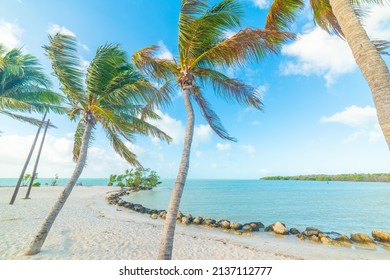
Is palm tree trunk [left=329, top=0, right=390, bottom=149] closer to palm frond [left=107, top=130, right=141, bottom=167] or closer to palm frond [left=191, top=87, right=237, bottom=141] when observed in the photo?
palm frond [left=191, top=87, right=237, bottom=141]

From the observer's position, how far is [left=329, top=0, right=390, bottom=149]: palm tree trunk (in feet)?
8.07

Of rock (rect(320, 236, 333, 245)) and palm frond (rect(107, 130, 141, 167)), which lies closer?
palm frond (rect(107, 130, 141, 167))

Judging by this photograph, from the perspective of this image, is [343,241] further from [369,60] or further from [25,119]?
[25,119]

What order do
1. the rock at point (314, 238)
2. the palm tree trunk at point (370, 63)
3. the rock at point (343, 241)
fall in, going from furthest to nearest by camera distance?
the rock at point (314, 238), the rock at point (343, 241), the palm tree trunk at point (370, 63)

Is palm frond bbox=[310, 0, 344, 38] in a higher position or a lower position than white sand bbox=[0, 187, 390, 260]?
higher

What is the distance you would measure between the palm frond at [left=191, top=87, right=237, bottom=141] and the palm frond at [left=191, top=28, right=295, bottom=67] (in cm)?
110

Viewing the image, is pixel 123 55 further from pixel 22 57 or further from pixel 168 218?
pixel 22 57

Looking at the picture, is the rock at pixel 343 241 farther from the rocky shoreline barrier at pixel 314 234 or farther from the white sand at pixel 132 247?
the white sand at pixel 132 247

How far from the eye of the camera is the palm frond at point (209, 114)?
628cm

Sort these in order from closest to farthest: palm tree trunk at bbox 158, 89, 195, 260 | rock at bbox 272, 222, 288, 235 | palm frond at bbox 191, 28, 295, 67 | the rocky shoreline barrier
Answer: palm tree trunk at bbox 158, 89, 195, 260, palm frond at bbox 191, 28, 295, 67, the rocky shoreline barrier, rock at bbox 272, 222, 288, 235

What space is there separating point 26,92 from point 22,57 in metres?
1.95

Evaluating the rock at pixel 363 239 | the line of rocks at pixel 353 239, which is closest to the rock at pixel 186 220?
the line of rocks at pixel 353 239

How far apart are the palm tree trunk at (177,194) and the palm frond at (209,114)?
1.49 meters

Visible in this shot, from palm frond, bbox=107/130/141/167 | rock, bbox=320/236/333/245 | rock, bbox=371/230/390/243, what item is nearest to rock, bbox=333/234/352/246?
rock, bbox=320/236/333/245
